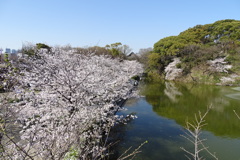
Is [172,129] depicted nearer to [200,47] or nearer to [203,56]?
A: [203,56]

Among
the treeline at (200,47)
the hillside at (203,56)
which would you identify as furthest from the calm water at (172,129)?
the treeline at (200,47)

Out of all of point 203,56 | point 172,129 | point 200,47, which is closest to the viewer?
point 172,129

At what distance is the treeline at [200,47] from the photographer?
2773 centimetres

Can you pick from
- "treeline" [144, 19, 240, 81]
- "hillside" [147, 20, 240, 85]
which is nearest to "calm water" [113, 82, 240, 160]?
"hillside" [147, 20, 240, 85]

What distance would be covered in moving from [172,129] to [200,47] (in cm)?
2498

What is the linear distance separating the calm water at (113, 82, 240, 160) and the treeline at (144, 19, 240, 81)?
48.7ft

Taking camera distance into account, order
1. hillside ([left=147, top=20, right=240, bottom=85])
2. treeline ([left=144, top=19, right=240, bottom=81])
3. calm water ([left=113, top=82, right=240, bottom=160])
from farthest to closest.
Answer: treeline ([left=144, top=19, right=240, bottom=81]) → hillside ([left=147, top=20, right=240, bottom=85]) → calm water ([left=113, top=82, right=240, bottom=160])

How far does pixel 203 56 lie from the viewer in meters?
27.9

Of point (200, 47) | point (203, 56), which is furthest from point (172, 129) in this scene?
point (200, 47)

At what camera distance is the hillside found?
2584cm

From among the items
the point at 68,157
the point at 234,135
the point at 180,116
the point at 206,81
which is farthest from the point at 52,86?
the point at 206,81

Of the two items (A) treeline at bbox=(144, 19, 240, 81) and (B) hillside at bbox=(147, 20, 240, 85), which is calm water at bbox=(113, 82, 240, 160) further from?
(A) treeline at bbox=(144, 19, 240, 81)

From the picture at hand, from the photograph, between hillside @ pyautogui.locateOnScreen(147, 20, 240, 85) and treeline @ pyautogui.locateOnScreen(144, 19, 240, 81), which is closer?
hillside @ pyautogui.locateOnScreen(147, 20, 240, 85)

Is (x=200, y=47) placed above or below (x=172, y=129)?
above
